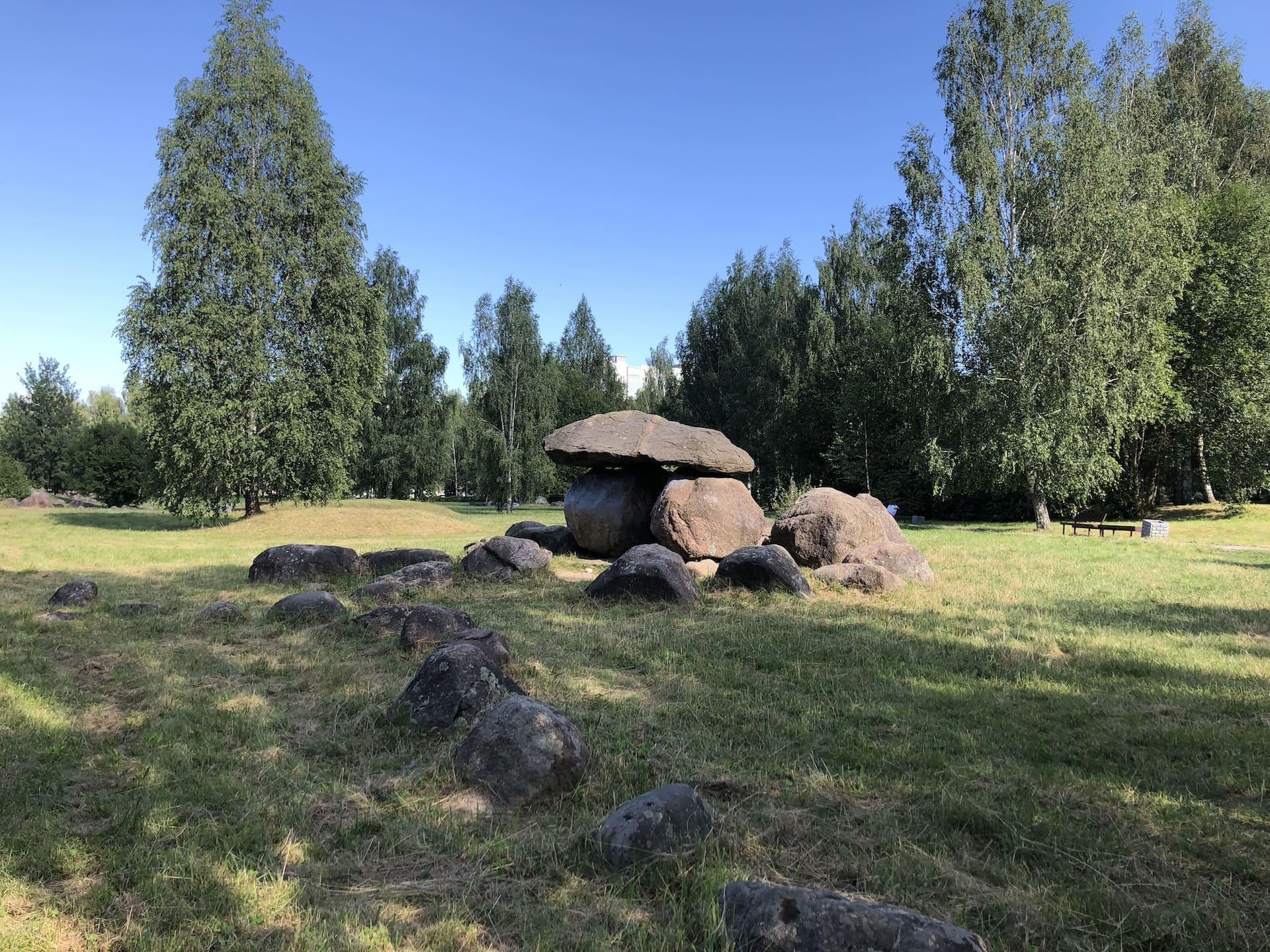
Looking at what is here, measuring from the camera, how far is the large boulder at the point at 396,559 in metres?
12.9

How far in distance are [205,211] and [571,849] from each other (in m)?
28.0

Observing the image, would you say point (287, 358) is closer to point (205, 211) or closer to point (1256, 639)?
point (205, 211)

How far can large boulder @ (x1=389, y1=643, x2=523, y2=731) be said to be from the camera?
17.2 ft

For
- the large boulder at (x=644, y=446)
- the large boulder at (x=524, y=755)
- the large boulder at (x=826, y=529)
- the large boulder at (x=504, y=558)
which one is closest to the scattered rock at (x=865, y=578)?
the large boulder at (x=826, y=529)

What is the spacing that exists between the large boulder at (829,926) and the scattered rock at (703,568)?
358 inches

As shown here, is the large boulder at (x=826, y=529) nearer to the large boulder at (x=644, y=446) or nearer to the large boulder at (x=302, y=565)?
the large boulder at (x=644, y=446)

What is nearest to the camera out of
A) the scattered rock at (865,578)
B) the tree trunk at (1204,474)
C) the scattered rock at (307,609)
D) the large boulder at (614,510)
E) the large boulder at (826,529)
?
the scattered rock at (307,609)

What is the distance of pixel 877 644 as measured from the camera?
7.80m

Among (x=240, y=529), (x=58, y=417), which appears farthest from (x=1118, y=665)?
(x=58, y=417)

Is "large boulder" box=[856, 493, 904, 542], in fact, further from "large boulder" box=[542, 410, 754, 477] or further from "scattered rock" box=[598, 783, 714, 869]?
"scattered rock" box=[598, 783, 714, 869]

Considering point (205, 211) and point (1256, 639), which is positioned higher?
point (205, 211)

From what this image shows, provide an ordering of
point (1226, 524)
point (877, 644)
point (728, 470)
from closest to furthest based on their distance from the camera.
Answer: point (877, 644) → point (728, 470) → point (1226, 524)

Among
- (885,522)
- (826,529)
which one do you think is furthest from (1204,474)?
(826,529)

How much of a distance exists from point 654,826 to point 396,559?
34.4 feet
